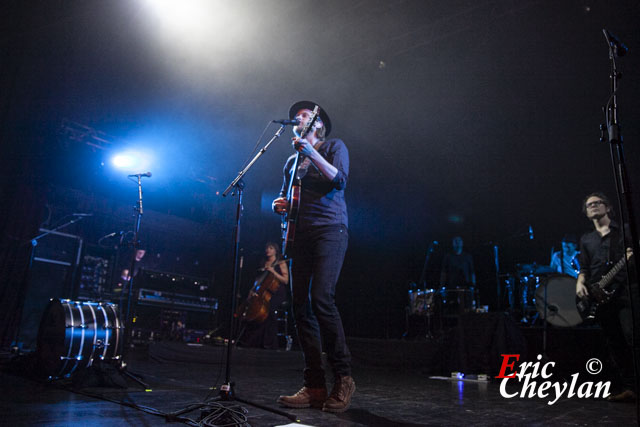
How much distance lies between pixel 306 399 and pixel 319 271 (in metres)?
0.78

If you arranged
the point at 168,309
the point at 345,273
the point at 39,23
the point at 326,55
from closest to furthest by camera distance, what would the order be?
1. the point at 39,23
2. the point at 326,55
3. the point at 168,309
4. the point at 345,273

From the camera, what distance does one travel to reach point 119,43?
6.64 metres

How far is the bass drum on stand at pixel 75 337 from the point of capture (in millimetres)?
3572

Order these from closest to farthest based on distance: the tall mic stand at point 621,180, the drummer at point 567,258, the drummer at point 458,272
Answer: the tall mic stand at point 621,180, the drummer at point 567,258, the drummer at point 458,272

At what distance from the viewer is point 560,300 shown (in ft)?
18.5

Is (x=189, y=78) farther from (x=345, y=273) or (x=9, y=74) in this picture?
(x=345, y=273)

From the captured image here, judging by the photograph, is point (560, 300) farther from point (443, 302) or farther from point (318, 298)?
point (318, 298)

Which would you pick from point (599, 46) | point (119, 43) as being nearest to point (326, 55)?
point (119, 43)

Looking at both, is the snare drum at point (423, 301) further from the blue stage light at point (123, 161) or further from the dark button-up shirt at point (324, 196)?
the blue stage light at point (123, 161)

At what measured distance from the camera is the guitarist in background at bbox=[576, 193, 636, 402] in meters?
3.59

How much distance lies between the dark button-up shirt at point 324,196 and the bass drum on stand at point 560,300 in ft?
14.1

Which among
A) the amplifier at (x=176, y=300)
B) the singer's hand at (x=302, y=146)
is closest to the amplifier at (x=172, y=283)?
the amplifier at (x=176, y=300)

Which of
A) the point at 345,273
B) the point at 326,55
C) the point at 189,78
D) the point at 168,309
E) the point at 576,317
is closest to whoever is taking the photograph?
the point at 576,317

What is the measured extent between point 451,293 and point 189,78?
620cm
